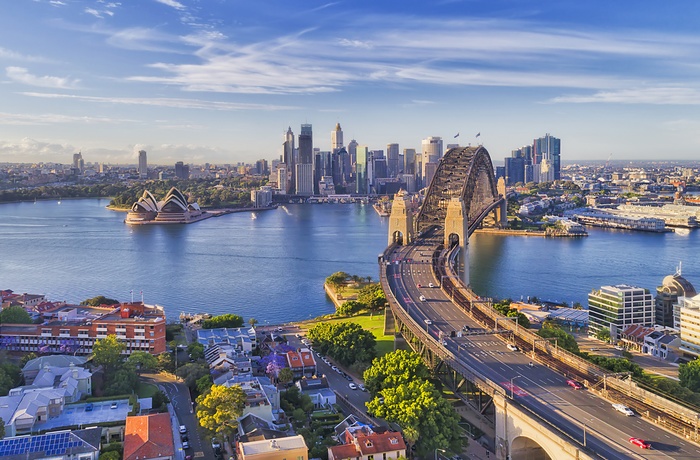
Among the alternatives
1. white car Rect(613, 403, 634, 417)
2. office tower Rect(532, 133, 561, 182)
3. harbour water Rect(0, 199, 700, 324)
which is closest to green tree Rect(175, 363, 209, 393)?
harbour water Rect(0, 199, 700, 324)

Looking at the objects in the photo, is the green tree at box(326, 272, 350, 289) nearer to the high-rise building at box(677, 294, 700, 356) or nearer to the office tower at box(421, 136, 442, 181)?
the high-rise building at box(677, 294, 700, 356)

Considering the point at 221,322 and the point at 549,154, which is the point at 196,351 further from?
the point at 549,154

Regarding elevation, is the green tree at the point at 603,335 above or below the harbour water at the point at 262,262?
below

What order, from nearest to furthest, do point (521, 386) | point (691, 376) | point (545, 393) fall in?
point (545, 393)
point (521, 386)
point (691, 376)

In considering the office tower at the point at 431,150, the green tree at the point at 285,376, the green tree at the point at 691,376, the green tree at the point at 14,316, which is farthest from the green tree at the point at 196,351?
the office tower at the point at 431,150

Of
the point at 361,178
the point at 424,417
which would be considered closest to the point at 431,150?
the point at 361,178

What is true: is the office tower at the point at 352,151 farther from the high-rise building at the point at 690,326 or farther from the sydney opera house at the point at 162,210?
the high-rise building at the point at 690,326

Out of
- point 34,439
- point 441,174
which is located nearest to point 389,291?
point 34,439
